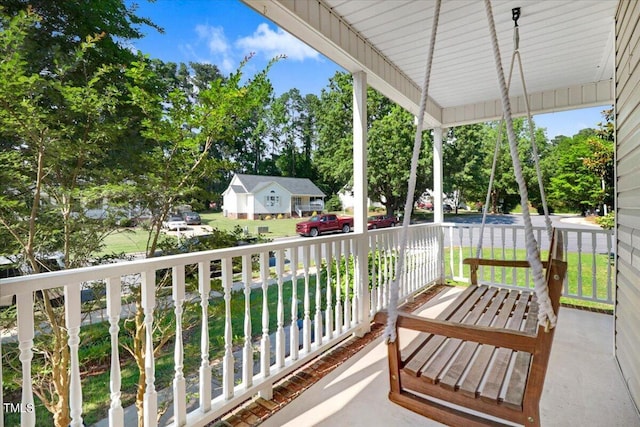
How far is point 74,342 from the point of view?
1.14 metres

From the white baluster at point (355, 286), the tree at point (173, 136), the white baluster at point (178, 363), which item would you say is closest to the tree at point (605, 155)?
the white baluster at point (355, 286)

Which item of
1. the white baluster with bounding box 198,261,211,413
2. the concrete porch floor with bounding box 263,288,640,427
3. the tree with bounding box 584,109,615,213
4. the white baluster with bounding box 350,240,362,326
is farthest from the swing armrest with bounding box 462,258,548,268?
the tree with bounding box 584,109,615,213

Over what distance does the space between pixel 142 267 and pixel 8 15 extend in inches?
66.2

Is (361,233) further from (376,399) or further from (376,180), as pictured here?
(376,180)

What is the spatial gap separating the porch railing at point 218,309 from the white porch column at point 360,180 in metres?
0.02

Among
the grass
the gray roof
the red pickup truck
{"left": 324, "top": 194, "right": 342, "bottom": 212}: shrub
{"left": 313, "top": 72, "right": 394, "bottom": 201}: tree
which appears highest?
{"left": 313, "top": 72, "right": 394, "bottom": 201}: tree

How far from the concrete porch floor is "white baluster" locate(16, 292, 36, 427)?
109cm

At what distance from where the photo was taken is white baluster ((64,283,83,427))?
3.69 ft

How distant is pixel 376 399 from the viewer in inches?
74.9

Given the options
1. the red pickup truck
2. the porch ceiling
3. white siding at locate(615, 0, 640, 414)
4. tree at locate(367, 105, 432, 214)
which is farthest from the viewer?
tree at locate(367, 105, 432, 214)

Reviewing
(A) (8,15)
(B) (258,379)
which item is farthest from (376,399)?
(A) (8,15)

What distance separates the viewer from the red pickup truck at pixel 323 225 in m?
3.20

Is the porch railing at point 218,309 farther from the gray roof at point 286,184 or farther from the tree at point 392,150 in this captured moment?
the tree at point 392,150

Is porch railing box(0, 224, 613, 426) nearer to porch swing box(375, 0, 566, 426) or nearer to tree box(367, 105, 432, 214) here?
porch swing box(375, 0, 566, 426)
